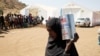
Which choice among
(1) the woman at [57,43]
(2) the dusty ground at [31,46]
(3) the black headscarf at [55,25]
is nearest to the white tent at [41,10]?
(2) the dusty ground at [31,46]

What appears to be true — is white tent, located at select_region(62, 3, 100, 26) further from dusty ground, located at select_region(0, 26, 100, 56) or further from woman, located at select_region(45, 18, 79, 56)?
woman, located at select_region(45, 18, 79, 56)

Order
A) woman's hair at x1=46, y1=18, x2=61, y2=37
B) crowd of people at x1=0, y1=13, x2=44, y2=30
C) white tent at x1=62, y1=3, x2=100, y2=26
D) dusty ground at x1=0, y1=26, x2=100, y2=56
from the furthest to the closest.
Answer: white tent at x1=62, y1=3, x2=100, y2=26
crowd of people at x1=0, y1=13, x2=44, y2=30
dusty ground at x1=0, y1=26, x2=100, y2=56
woman's hair at x1=46, y1=18, x2=61, y2=37

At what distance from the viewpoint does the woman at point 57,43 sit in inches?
140

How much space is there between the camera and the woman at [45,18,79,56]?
11.7 feet

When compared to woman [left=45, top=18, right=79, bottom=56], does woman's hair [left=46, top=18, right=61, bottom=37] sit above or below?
above

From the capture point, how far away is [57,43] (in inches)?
146

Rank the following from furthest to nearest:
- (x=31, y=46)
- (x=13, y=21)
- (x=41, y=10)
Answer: (x=41, y=10), (x=13, y=21), (x=31, y=46)

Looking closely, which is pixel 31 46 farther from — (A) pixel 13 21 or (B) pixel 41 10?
(B) pixel 41 10

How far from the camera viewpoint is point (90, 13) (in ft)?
124

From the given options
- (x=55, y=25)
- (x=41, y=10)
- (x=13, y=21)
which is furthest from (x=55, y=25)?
(x=41, y=10)

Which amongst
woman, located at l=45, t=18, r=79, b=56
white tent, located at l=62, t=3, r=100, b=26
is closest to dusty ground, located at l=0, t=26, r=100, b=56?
woman, located at l=45, t=18, r=79, b=56

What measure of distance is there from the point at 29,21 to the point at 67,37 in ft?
98.2

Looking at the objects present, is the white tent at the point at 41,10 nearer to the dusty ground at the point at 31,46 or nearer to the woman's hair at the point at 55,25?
the dusty ground at the point at 31,46

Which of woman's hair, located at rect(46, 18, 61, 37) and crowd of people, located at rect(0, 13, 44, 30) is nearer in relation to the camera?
woman's hair, located at rect(46, 18, 61, 37)
